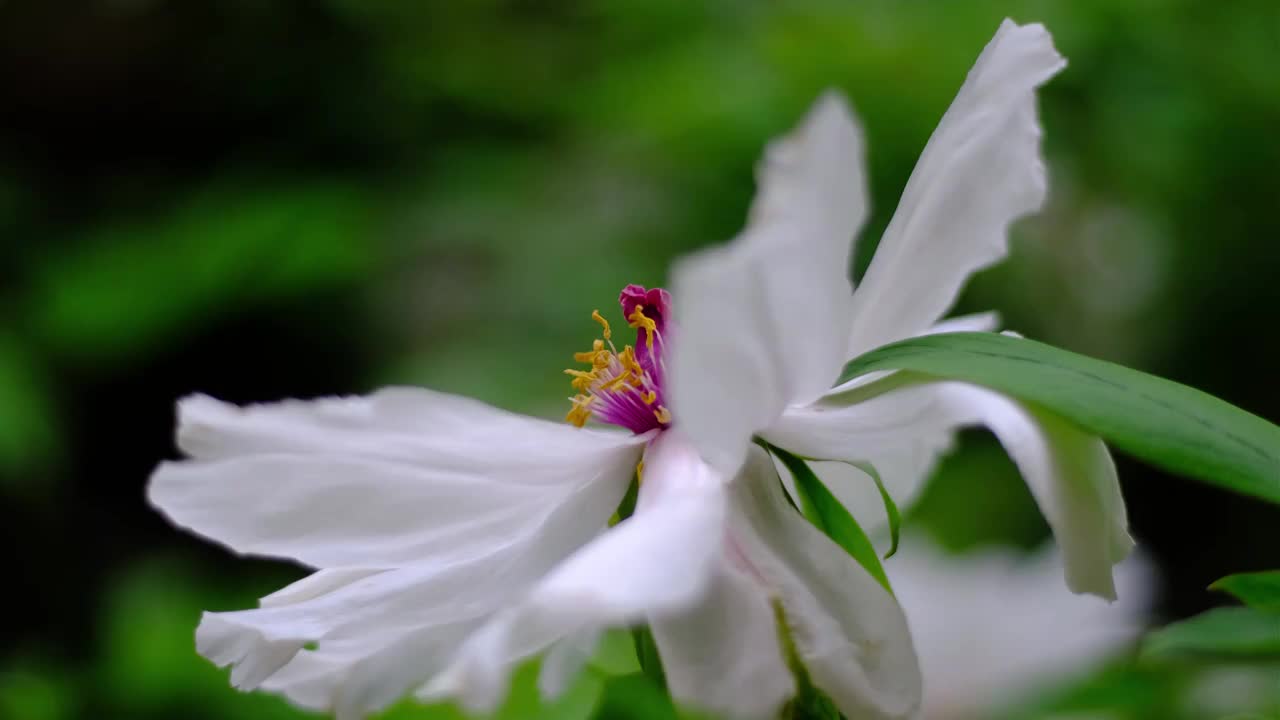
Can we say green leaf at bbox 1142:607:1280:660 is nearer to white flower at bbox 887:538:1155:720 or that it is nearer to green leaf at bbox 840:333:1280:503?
green leaf at bbox 840:333:1280:503

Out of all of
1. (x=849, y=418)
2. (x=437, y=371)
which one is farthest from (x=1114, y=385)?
(x=437, y=371)

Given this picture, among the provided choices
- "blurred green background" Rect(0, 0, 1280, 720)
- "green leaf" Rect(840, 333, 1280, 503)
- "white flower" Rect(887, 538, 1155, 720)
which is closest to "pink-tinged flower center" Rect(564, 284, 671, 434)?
"green leaf" Rect(840, 333, 1280, 503)

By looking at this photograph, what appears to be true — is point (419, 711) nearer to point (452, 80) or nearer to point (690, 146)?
point (690, 146)

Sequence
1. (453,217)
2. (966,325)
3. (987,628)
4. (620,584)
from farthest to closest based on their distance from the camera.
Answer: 1. (453,217)
2. (987,628)
3. (966,325)
4. (620,584)

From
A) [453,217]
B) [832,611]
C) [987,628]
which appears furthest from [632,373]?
[453,217]

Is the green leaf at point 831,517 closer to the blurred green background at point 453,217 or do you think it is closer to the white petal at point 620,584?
the white petal at point 620,584

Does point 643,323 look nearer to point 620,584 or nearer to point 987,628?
point 620,584
